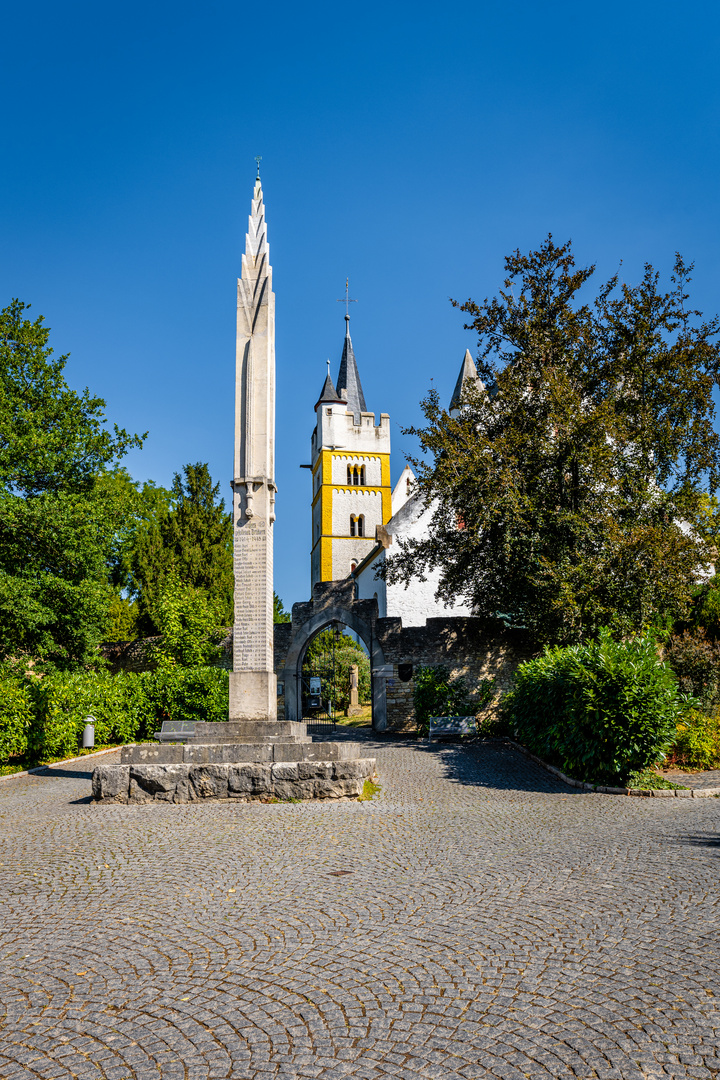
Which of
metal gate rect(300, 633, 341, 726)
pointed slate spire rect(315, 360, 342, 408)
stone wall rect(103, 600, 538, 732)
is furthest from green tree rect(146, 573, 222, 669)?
pointed slate spire rect(315, 360, 342, 408)

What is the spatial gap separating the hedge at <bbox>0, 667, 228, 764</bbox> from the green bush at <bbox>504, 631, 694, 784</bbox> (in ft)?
29.1

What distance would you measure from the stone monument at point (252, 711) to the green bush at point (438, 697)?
840 cm

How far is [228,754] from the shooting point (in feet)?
30.2

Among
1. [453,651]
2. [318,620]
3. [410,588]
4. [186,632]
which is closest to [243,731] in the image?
[453,651]

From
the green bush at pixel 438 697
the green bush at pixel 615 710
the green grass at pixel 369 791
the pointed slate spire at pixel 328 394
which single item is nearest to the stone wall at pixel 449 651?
the green bush at pixel 438 697

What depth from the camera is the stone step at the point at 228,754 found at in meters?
9.16

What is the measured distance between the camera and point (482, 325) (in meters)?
18.1

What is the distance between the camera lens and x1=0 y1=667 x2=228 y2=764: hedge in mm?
12688

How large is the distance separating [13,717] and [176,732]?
11.1 feet

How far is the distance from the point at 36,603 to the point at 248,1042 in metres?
17.1

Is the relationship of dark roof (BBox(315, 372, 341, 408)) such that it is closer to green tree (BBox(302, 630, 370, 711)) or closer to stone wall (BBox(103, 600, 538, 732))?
green tree (BBox(302, 630, 370, 711))

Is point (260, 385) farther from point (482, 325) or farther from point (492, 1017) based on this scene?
point (492, 1017)

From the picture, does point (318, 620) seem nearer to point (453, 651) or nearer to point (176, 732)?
point (453, 651)

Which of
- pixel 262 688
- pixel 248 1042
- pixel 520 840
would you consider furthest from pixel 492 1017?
Answer: pixel 262 688
